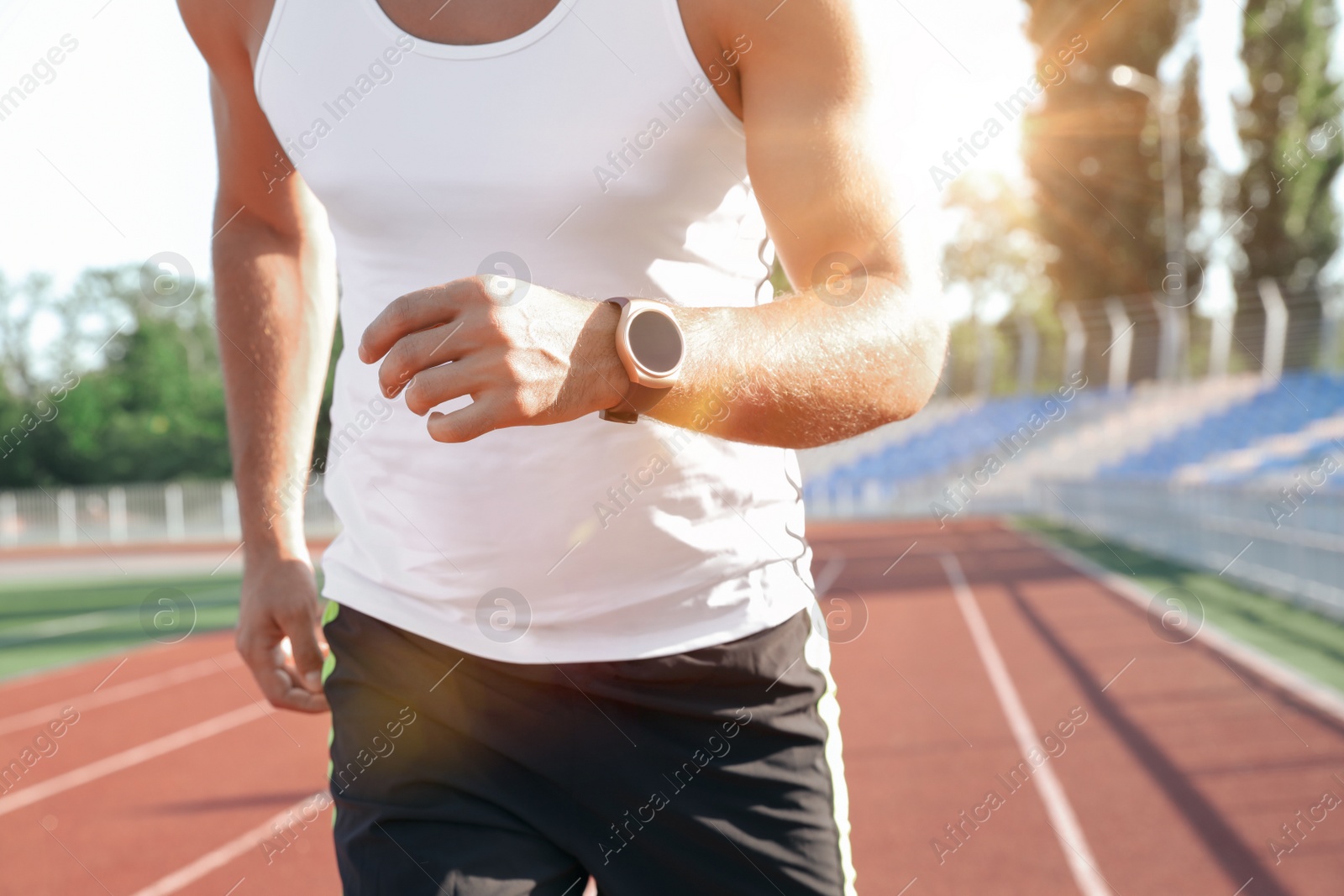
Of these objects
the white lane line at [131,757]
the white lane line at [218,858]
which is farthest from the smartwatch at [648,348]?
the white lane line at [131,757]

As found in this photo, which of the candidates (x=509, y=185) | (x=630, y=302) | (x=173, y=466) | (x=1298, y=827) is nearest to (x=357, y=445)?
(x=509, y=185)

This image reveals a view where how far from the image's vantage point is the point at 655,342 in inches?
42.4

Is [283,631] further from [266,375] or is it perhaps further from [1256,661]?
[1256,661]

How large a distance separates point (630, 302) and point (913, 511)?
1341 inches

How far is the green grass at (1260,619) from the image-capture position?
9.09 m

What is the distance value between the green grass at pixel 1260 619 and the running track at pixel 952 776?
53 cm

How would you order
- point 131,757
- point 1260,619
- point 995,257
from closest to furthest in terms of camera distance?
point 131,757
point 1260,619
point 995,257

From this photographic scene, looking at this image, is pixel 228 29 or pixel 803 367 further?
pixel 228 29

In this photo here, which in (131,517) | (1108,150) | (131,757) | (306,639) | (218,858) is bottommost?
(131,517)

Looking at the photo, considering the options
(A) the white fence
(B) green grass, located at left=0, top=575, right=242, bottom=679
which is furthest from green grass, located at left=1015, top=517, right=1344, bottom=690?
(A) the white fence

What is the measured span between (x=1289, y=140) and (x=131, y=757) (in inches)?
Answer: 1450

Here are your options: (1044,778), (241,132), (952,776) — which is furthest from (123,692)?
(241,132)

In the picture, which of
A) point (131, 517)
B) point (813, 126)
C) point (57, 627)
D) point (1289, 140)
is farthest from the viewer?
point (131, 517)

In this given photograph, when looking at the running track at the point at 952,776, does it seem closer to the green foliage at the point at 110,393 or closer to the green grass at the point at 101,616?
the green grass at the point at 101,616
